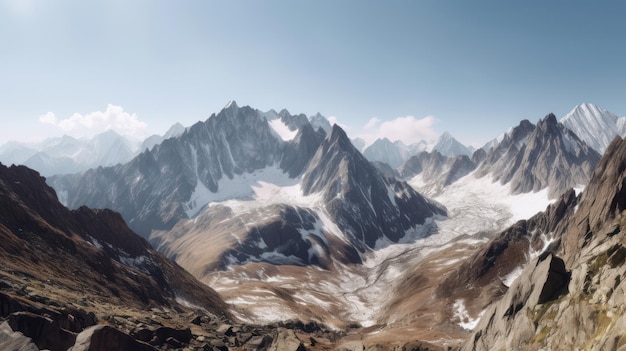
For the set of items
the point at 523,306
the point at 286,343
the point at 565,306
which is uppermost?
the point at 565,306

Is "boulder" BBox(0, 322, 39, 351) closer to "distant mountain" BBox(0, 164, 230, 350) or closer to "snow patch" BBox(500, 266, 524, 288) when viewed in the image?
"distant mountain" BBox(0, 164, 230, 350)

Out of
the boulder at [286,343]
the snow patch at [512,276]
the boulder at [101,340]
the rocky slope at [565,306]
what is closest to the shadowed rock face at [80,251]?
the boulder at [101,340]

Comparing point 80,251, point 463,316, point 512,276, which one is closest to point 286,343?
point 463,316

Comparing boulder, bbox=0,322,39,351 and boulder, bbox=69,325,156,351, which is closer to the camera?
boulder, bbox=0,322,39,351

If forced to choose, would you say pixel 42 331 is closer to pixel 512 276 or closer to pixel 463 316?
pixel 463 316

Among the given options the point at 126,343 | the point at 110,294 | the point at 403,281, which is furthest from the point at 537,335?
the point at 403,281

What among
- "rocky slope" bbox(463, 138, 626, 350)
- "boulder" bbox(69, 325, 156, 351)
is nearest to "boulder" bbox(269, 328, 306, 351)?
"boulder" bbox(69, 325, 156, 351)

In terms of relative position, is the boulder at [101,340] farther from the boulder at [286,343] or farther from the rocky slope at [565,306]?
the rocky slope at [565,306]

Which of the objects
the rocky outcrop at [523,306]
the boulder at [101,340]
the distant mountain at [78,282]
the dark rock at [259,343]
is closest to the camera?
the boulder at [101,340]

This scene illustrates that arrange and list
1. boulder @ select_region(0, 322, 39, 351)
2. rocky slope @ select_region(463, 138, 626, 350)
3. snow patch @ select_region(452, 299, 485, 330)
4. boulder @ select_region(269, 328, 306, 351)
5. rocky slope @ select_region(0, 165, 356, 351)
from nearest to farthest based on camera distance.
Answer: rocky slope @ select_region(463, 138, 626, 350) < boulder @ select_region(0, 322, 39, 351) < rocky slope @ select_region(0, 165, 356, 351) < boulder @ select_region(269, 328, 306, 351) < snow patch @ select_region(452, 299, 485, 330)

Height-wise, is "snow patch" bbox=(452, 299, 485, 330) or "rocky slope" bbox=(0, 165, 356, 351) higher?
"rocky slope" bbox=(0, 165, 356, 351)

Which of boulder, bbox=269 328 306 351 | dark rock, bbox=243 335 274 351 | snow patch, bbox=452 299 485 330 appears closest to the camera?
boulder, bbox=269 328 306 351

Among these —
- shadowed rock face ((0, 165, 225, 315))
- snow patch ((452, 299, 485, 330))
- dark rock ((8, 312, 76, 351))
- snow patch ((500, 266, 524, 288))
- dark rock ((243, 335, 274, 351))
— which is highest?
shadowed rock face ((0, 165, 225, 315))
